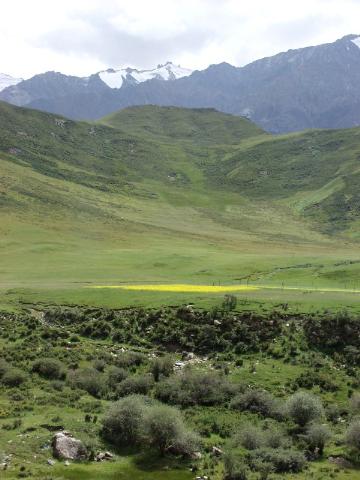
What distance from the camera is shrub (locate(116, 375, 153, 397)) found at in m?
36.6

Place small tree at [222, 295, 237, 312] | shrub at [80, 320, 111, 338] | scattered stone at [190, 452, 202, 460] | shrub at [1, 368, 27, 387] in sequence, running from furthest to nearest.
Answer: small tree at [222, 295, 237, 312]
shrub at [80, 320, 111, 338]
shrub at [1, 368, 27, 387]
scattered stone at [190, 452, 202, 460]


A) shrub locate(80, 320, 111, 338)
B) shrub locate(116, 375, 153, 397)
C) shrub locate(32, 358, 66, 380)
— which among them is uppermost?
shrub locate(80, 320, 111, 338)

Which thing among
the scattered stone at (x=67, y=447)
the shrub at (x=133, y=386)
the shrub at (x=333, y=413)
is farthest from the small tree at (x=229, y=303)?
the scattered stone at (x=67, y=447)

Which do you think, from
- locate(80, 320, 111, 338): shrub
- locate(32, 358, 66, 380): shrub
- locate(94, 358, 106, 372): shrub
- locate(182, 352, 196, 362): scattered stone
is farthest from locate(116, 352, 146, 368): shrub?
locate(80, 320, 111, 338): shrub

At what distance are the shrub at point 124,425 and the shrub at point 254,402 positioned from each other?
8.29 m

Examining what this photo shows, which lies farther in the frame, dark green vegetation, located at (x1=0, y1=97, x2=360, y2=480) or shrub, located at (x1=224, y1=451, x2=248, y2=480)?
dark green vegetation, located at (x1=0, y1=97, x2=360, y2=480)

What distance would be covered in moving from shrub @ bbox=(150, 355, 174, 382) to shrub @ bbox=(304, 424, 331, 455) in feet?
40.1

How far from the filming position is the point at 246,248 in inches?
5758

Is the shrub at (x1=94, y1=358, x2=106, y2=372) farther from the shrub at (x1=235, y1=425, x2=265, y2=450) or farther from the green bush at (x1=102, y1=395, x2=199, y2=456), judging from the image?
the shrub at (x1=235, y1=425, x2=265, y2=450)

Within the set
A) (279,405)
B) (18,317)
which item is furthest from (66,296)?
(279,405)

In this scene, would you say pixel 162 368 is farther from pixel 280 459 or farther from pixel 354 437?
pixel 354 437

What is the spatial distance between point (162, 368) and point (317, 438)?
1322cm

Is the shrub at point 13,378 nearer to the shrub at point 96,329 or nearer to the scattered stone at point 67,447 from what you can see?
the scattered stone at point 67,447

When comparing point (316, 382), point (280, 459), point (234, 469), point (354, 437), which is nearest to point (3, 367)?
point (234, 469)
